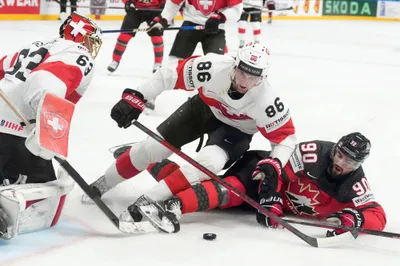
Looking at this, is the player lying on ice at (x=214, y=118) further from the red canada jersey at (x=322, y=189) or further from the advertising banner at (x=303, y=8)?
the advertising banner at (x=303, y=8)

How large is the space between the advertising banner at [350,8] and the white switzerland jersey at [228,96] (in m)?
14.0

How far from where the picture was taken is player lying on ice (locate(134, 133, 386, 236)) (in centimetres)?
303

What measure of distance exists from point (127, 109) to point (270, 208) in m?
0.70

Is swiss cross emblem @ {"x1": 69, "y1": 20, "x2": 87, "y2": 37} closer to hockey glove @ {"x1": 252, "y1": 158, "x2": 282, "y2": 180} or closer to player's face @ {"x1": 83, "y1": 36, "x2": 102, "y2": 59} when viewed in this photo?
player's face @ {"x1": 83, "y1": 36, "x2": 102, "y2": 59}

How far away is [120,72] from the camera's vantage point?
7.28 metres

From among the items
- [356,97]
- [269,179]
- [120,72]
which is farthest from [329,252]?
[120,72]

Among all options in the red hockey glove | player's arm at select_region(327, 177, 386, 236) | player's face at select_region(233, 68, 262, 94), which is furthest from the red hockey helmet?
player's arm at select_region(327, 177, 386, 236)

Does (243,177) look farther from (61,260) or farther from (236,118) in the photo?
(61,260)

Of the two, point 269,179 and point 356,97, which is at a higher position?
point 269,179

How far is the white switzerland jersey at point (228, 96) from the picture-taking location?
3.12m

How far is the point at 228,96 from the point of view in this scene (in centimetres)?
316

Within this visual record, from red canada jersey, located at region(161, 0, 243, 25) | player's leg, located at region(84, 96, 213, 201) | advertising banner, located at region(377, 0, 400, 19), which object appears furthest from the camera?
advertising banner, located at region(377, 0, 400, 19)

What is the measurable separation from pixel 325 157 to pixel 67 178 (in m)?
1.04

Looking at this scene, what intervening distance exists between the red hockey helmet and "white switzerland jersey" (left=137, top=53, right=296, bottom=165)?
0.95 feet
